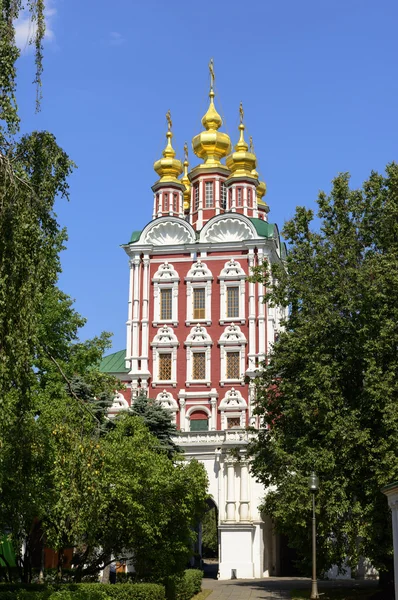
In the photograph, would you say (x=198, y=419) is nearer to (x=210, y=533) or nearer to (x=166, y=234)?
(x=166, y=234)

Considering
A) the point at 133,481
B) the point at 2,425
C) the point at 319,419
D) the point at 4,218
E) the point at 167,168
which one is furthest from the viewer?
the point at 167,168

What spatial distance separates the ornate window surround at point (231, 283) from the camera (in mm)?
46812

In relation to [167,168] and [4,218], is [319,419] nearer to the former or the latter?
[4,218]

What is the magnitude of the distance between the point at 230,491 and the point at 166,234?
57.5ft

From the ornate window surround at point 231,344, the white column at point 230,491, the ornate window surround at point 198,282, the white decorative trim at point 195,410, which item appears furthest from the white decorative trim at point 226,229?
the white column at point 230,491

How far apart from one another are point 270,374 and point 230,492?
1113 cm

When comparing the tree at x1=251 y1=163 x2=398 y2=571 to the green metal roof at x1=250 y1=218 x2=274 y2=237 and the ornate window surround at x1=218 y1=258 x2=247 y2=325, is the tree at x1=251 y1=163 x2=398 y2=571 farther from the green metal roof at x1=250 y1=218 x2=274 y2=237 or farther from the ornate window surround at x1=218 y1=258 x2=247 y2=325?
the green metal roof at x1=250 y1=218 x2=274 y2=237

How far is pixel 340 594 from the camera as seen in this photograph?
26.1 metres

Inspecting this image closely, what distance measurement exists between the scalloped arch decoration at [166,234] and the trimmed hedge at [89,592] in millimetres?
28655

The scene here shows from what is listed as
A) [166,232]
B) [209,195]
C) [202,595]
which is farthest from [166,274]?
[202,595]

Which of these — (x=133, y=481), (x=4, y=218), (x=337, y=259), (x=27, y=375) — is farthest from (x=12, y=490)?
(x=337, y=259)

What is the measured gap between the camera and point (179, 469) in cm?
2286

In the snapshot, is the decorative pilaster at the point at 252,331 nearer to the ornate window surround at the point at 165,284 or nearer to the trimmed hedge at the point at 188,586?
the ornate window surround at the point at 165,284

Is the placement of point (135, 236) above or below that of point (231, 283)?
above
